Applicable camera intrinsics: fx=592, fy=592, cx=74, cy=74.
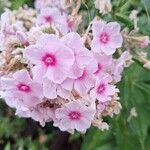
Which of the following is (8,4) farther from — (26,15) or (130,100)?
(130,100)

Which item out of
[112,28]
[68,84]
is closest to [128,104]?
[112,28]

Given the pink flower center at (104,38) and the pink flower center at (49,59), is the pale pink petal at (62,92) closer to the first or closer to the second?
the pink flower center at (49,59)

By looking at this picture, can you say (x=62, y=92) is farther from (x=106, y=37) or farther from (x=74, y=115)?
(x=106, y=37)

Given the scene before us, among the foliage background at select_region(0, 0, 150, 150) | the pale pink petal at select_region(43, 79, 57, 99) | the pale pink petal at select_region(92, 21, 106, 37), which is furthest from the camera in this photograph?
the foliage background at select_region(0, 0, 150, 150)

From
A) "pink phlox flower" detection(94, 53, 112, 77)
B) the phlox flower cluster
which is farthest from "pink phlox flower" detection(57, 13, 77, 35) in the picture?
"pink phlox flower" detection(94, 53, 112, 77)

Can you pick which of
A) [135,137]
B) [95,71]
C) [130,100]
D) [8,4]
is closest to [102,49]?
[95,71]

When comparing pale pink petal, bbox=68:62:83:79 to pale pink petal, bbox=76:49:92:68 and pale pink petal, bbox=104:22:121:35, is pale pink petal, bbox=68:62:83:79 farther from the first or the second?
pale pink petal, bbox=104:22:121:35

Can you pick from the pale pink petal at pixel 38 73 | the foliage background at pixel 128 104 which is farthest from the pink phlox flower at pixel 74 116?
the foliage background at pixel 128 104
